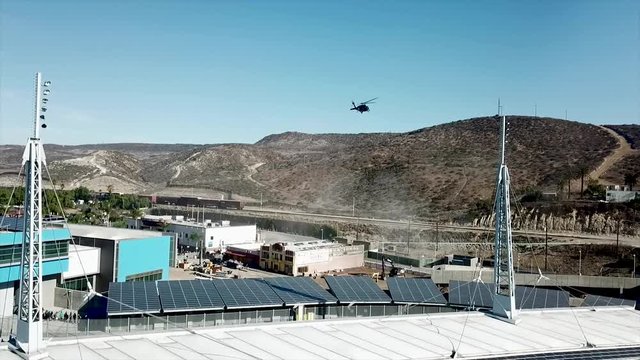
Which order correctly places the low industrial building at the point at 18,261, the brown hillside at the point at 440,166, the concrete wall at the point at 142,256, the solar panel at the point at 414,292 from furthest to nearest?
the brown hillside at the point at 440,166 → the concrete wall at the point at 142,256 → the low industrial building at the point at 18,261 → the solar panel at the point at 414,292

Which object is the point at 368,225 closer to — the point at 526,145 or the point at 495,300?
the point at 526,145

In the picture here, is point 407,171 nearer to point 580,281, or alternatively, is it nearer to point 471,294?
point 580,281

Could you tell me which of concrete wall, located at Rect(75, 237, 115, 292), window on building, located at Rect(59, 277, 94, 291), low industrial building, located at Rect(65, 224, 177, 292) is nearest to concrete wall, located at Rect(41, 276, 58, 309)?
window on building, located at Rect(59, 277, 94, 291)

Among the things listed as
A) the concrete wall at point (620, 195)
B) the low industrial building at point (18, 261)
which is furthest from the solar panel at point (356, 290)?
the concrete wall at point (620, 195)

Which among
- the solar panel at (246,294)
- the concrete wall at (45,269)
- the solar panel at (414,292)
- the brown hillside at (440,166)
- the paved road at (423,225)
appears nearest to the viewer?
the solar panel at (246,294)

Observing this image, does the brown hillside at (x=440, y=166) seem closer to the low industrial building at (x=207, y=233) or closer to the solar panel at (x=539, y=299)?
the low industrial building at (x=207, y=233)
